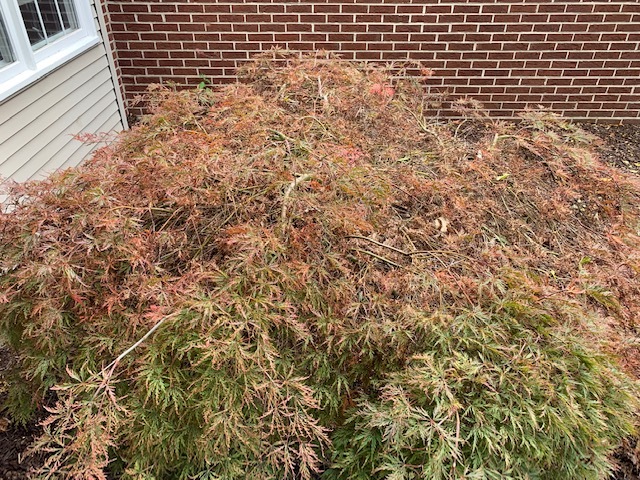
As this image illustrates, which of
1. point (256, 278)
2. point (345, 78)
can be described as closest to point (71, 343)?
point (256, 278)

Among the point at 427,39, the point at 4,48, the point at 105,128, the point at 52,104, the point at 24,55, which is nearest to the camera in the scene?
the point at 4,48

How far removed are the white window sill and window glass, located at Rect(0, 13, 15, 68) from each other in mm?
94

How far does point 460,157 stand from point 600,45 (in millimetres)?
2939

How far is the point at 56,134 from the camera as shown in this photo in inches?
141

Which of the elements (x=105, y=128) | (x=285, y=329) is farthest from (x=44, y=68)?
(x=285, y=329)

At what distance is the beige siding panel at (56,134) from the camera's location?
3.13 m

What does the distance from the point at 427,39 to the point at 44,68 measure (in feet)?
10.7

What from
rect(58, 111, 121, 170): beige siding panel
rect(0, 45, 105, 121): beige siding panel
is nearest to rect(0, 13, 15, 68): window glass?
rect(0, 45, 105, 121): beige siding panel

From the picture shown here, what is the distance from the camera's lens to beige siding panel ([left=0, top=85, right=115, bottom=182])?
10.3 ft

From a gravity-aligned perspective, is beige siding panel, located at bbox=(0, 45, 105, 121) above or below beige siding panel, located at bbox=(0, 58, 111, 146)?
above

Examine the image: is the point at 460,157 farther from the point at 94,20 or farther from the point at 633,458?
the point at 94,20

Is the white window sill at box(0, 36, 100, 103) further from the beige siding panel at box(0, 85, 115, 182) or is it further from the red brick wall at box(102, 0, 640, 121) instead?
the red brick wall at box(102, 0, 640, 121)

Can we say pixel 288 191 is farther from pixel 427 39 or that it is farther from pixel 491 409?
pixel 427 39

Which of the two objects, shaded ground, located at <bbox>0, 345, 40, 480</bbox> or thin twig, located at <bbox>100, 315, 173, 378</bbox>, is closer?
thin twig, located at <bbox>100, 315, 173, 378</bbox>
